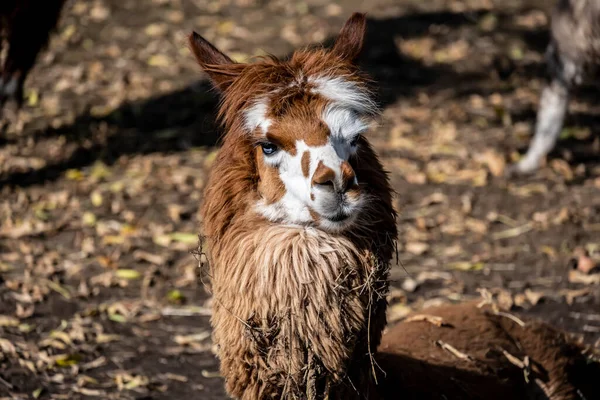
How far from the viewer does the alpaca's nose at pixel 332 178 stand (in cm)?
311

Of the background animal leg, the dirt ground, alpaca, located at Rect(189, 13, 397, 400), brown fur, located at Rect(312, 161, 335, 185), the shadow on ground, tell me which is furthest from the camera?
the shadow on ground

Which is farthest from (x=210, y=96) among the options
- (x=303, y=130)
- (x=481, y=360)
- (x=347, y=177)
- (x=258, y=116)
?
(x=347, y=177)

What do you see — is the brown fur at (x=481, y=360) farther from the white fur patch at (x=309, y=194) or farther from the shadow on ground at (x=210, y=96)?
the shadow on ground at (x=210, y=96)

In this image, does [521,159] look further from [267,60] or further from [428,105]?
[267,60]

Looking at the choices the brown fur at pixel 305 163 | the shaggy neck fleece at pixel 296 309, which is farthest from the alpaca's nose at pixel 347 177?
the shaggy neck fleece at pixel 296 309

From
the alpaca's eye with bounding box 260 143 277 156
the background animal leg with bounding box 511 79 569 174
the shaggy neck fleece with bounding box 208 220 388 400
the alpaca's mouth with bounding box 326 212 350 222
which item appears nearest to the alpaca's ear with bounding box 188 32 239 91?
the alpaca's eye with bounding box 260 143 277 156

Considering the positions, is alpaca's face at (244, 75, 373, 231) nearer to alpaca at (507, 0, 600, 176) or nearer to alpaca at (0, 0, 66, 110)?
alpaca at (507, 0, 600, 176)

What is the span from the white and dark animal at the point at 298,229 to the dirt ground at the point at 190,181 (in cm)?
43

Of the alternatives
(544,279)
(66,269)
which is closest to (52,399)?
(66,269)

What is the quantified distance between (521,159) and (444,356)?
173 inches

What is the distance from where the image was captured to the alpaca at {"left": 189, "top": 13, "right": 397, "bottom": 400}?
3.24 m

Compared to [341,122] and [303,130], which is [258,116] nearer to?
[303,130]

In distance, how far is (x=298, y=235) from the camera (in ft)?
10.8

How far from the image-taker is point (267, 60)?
3.44 m
